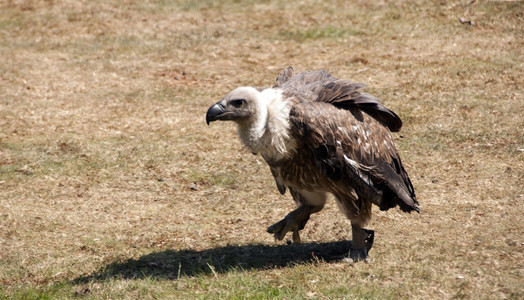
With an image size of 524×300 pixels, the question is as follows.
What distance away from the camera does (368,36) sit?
13.2m

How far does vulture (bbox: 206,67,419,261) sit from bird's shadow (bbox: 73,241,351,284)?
1.00 feet

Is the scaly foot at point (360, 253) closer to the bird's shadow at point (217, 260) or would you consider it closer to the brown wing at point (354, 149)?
the bird's shadow at point (217, 260)

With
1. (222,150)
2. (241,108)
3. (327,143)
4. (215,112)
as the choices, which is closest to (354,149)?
(327,143)

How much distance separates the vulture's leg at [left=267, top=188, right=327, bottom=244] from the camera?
619 centimetres

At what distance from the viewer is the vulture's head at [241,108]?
555cm

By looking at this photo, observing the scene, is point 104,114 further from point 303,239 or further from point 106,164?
point 303,239

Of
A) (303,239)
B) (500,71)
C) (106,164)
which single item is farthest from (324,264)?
(500,71)

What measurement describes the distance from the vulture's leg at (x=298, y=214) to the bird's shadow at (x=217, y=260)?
0.21 metres

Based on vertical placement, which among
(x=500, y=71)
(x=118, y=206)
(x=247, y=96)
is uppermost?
(x=247, y=96)

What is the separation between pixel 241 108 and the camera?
5.56 m

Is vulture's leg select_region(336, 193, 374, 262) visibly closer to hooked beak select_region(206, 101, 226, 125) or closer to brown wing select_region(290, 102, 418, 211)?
brown wing select_region(290, 102, 418, 211)

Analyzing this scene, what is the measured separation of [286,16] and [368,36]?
2058mm

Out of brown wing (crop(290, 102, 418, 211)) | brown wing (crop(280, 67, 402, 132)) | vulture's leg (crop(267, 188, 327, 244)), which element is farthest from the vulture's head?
vulture's leg (crop(267, 188, 327, 244))

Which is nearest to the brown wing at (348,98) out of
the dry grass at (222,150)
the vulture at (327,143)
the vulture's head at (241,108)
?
the vulture at (327,143)
